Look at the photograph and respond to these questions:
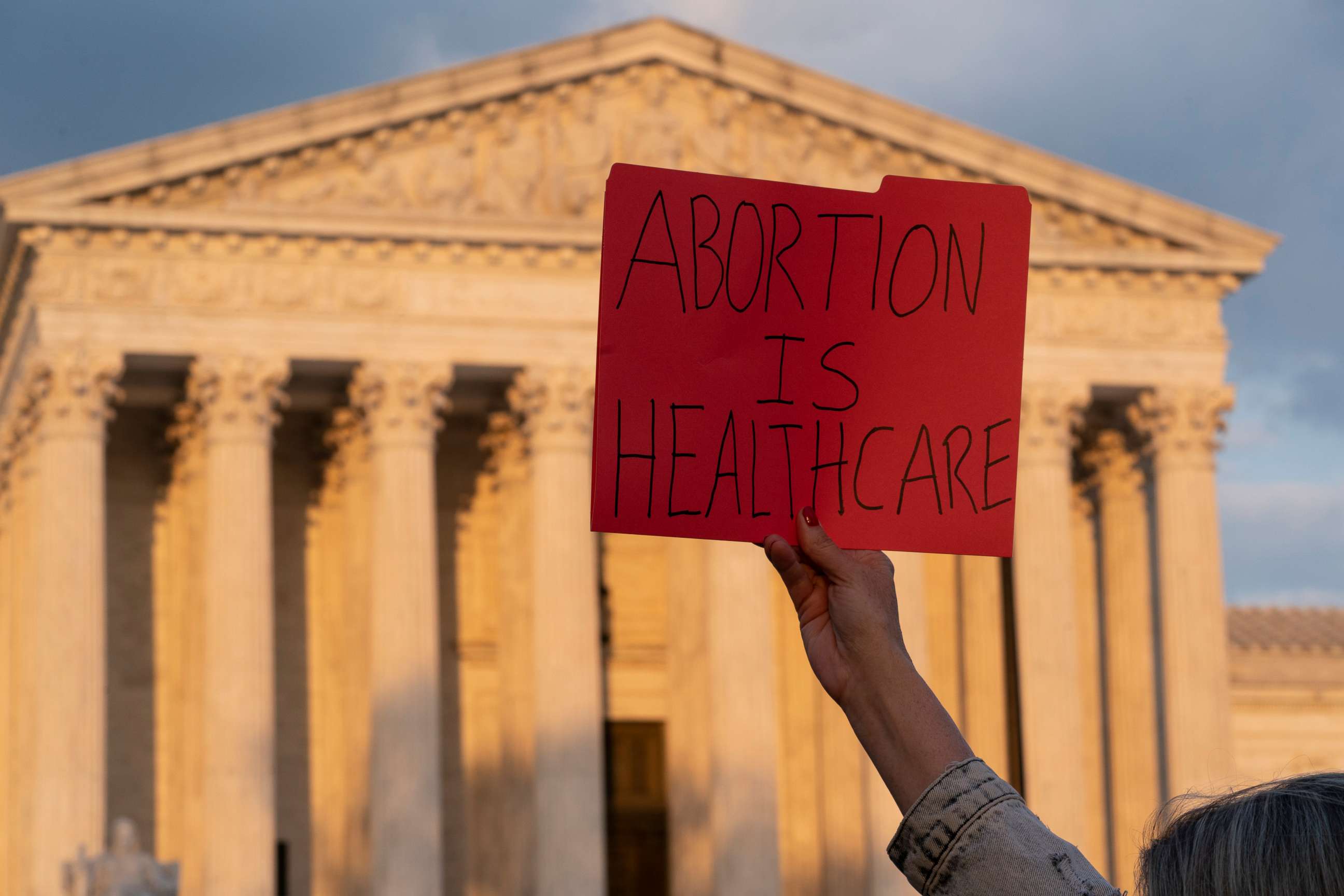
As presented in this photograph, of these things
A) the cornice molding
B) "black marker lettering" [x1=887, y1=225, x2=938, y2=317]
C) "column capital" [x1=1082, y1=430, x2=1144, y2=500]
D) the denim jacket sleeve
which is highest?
the cornice molding

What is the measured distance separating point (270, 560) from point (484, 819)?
29.3ft

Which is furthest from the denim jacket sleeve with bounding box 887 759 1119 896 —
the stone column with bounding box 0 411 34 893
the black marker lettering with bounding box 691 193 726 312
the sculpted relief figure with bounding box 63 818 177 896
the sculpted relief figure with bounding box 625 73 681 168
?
the sculpted relief figure with bounding box 625 73 681 168

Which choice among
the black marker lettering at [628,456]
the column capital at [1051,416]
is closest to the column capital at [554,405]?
the column capital at [1051,416]

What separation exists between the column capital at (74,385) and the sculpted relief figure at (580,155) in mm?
9857

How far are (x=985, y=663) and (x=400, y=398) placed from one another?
1522 cm

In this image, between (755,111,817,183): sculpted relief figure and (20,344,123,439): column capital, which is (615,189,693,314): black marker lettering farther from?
(755,111,817,183): sculpted relief figure

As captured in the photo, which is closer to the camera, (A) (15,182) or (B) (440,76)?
(A) (15,182)

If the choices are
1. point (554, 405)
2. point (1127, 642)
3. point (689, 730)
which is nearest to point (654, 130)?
point (554, 405)

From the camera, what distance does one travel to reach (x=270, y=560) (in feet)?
133

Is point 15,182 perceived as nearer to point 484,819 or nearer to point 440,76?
point 440,76

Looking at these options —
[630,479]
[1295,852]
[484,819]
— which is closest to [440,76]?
[484,819]

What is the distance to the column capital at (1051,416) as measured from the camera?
44.8 meters

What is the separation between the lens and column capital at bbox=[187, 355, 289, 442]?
132ft

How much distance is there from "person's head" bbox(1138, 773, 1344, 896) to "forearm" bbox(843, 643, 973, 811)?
79 cm
